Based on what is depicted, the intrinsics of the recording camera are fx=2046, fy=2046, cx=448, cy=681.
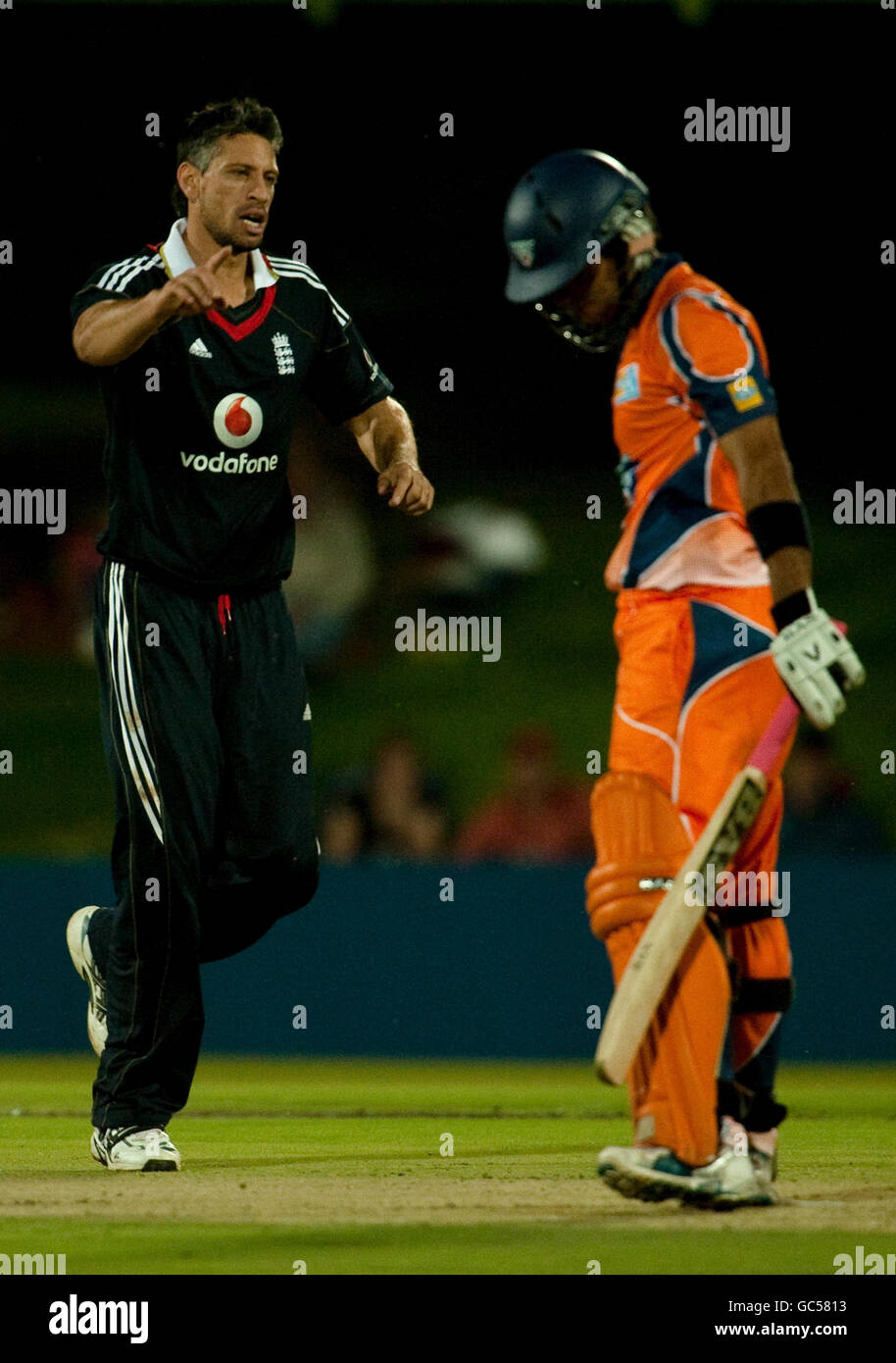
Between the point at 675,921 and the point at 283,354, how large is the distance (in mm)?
2122

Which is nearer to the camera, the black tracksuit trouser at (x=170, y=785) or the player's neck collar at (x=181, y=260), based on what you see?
the black tracksuit trouser at (x=170, y=785)

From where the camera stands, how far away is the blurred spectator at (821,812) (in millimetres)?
10508

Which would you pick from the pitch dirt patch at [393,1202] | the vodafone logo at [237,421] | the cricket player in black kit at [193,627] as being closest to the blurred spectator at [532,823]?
the cricket player in black kit at [193,627]

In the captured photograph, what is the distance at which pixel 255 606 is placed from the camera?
5531 mm

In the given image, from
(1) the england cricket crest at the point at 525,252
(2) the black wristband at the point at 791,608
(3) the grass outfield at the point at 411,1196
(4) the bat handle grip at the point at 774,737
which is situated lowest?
(3) the grass outfield at the point at 411,1196

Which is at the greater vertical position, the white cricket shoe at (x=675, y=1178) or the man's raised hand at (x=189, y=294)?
the man's raised hand at (x=189, y=294)

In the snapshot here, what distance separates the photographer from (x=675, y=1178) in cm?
432

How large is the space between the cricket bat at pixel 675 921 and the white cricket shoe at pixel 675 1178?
17 cm

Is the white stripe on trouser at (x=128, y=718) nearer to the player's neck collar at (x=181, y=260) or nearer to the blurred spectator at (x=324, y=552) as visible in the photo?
the player's neck collar at (x=181, y=260)

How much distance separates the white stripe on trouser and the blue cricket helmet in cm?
138

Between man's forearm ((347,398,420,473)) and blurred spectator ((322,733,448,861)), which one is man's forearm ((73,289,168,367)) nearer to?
man's forearm ((347,398,420,473))

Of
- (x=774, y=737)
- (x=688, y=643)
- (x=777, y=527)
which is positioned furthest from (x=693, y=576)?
(x=774, y=737)

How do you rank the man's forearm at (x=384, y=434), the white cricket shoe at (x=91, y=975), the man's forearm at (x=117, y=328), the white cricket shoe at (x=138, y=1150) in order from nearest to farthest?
the man's forearm at (x=117, y=328) → the white cricket shoe at (x=138, y=1150) → the white cricket shoe at (x=91, y=975) → the man's forearm at (x=384, y=434)

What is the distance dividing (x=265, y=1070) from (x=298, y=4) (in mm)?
6830
